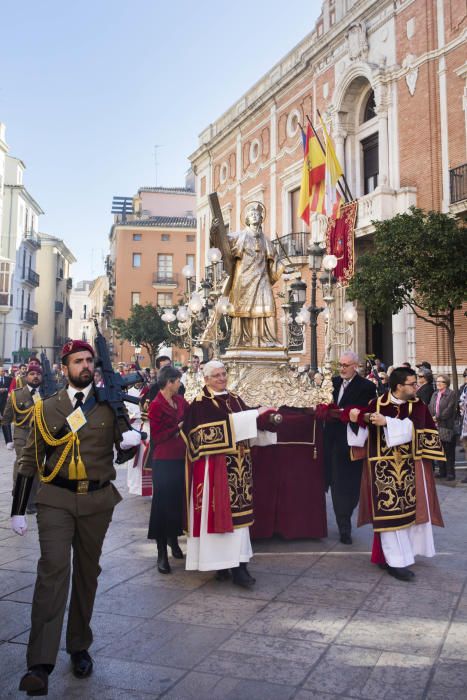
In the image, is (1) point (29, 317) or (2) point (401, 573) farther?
(1) point (29, 317)

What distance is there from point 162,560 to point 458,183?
46.4 ft

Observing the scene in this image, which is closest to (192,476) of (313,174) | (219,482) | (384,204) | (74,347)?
(219,482)

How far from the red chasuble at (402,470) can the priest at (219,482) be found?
3.04ft

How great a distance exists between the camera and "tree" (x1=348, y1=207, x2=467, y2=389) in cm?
1212

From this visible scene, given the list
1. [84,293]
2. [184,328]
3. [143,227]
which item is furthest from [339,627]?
[84,293]

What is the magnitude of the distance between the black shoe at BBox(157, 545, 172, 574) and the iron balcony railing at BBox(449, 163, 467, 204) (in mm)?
13403

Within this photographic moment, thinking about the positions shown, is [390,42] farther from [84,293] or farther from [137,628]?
[84,293]

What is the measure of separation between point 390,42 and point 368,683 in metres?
19.0

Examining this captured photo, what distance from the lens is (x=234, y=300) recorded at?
266 inches

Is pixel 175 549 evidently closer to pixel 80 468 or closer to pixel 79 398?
pixel 80 468

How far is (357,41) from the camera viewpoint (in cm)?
1905

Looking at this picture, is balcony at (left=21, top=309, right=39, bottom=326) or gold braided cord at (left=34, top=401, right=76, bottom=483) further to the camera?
balcony at (left=21, top=309, right=39, bottom=326)

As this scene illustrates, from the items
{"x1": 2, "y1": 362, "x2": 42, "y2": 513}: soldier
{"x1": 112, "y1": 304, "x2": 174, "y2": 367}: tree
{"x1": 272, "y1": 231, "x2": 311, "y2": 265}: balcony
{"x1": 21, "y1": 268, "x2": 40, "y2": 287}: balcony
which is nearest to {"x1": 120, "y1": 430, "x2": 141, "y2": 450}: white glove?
{"x1": 2, "y1": 362, "x2": 42, "y2": 513}: soldier

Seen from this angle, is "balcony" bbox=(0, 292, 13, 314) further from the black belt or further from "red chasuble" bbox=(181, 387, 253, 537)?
the black belt
